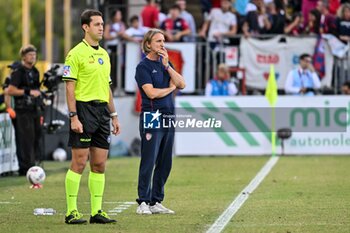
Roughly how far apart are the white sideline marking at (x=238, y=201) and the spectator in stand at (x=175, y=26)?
594 centimetres

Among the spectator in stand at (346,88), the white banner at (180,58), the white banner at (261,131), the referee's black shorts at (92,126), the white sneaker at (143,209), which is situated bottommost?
the white banner at (261,131)

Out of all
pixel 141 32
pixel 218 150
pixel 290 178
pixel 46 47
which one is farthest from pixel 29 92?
pixel 46 47

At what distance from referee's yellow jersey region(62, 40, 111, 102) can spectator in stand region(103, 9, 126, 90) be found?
14.8m

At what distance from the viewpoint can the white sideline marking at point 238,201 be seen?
11312 millimetres

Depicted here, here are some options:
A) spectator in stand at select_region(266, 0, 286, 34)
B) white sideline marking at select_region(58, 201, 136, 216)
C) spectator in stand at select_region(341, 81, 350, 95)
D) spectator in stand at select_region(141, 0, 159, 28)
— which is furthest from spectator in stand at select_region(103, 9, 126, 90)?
white sideline marking at select_region(58, 201, 136, 216)

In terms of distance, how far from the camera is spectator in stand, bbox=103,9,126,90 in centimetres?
2659

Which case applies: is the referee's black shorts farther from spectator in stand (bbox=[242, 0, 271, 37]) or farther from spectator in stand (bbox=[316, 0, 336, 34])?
spectator in stand (bbox=[316, 0, 336, 34])

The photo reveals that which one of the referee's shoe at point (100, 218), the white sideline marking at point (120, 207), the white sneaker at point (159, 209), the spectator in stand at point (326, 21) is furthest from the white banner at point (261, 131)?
the referee's shoe at point (100, 218)

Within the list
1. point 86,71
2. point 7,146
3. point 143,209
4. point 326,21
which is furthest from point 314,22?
point 86,71

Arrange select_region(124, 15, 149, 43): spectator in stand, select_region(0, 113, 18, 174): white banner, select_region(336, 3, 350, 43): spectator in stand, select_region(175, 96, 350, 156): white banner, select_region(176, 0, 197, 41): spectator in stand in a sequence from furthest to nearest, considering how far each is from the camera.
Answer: select_region(176, 0, 197, 41): spectator in stand, select_region(124, 15, 149, 43): spectator in stand, select_region(336, 3, 350, 43): spectator in stand, select_region(175, 96, 350, 156): white banner, select_region(0, 113, 18, 174): white banner

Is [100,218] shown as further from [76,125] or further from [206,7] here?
[206,7]

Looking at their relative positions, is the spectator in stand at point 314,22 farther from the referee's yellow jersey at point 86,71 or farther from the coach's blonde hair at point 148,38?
the referee's yellow jersey at point 86,71

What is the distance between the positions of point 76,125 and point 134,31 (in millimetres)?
15310

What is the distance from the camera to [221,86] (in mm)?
24672
